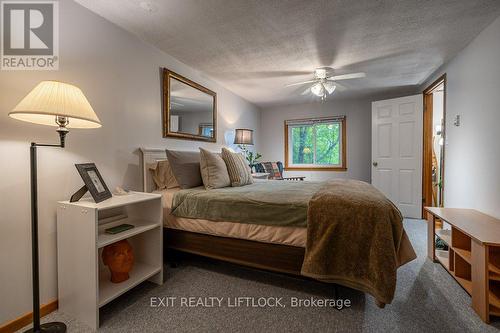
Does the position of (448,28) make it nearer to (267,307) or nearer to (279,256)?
(279,256)

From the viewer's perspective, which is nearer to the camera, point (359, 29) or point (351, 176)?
point (359, 29)

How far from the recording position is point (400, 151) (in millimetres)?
3967

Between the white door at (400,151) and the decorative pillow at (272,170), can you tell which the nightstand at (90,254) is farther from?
the white door at (400,151)

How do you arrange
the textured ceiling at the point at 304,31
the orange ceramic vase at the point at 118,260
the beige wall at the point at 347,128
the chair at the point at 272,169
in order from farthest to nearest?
the beige wall at the point at 347,128 < the chair at the point at 272,169 < the textured ceiling at the point at 304,31 < the orange ceramic vase at the point at 118,260

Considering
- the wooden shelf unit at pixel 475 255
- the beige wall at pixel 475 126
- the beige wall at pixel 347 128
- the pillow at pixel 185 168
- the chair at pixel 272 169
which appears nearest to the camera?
the wooden shelf unit at pixel 475 255

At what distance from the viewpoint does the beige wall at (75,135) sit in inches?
55.5

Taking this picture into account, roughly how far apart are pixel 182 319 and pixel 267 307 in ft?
1.88

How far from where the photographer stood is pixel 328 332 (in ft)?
4.48

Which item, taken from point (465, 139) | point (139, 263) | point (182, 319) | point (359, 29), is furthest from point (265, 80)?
point (182, 319)

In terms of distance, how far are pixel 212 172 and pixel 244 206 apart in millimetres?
681

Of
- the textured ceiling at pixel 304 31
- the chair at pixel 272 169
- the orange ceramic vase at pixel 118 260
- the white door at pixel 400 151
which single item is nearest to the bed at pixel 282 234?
the orange ceramic vase at pixel 118 260

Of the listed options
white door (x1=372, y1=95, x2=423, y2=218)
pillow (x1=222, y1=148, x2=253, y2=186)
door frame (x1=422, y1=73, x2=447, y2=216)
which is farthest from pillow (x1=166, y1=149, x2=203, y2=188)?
door frame (x1=422, y1=73, x2=447, y2=216)

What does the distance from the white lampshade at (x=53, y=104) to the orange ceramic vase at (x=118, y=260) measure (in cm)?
95

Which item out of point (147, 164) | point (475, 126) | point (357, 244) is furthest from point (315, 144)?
point (357, 244)
